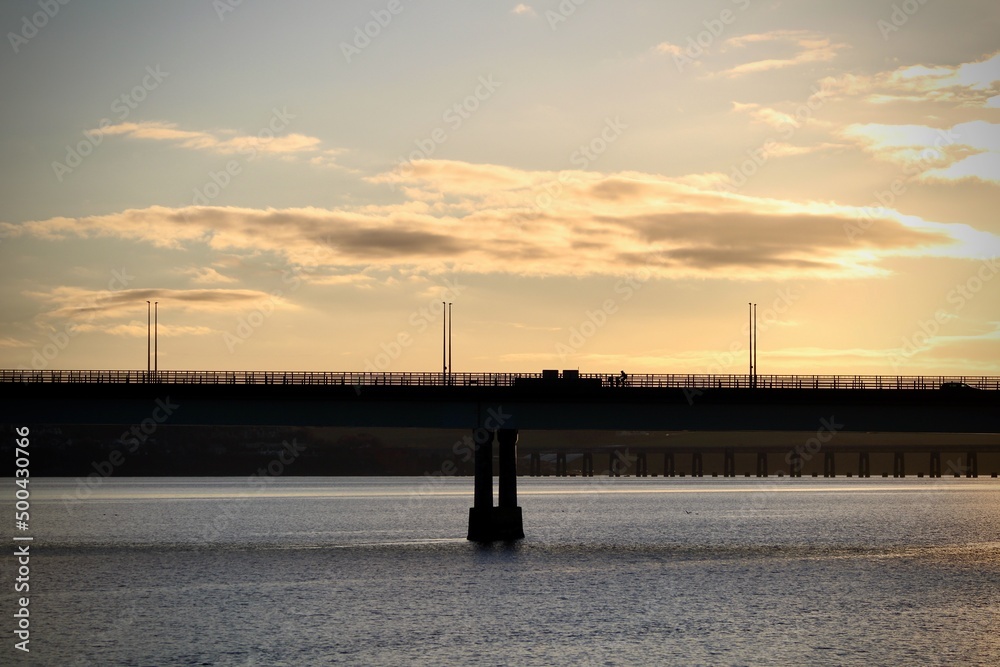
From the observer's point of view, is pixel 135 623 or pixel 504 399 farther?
pixel 504 399

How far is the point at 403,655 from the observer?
55938 millimetres

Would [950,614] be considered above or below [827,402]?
below

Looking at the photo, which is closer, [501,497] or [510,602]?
[510,602]

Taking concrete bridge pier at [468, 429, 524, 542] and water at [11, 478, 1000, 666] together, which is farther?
concrete bridge pier at [468, 429, 524, 542]

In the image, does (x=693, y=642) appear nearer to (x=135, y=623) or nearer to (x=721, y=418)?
(x=135, y=623)

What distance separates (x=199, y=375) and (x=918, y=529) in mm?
100412

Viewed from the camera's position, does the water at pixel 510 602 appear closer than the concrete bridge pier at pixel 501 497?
Yes

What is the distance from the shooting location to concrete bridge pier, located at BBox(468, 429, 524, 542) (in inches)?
4080

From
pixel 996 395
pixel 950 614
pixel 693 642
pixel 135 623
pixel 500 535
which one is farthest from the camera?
pixel 500 535

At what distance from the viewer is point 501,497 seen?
106875 millimetres

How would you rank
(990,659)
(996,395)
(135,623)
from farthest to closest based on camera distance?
(996,395) → (135,623) → (990,659)

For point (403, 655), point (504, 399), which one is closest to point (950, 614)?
point (403, 655)

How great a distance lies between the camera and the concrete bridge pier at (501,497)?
104 meters

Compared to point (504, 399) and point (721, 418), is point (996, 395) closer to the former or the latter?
point (721, 418)
